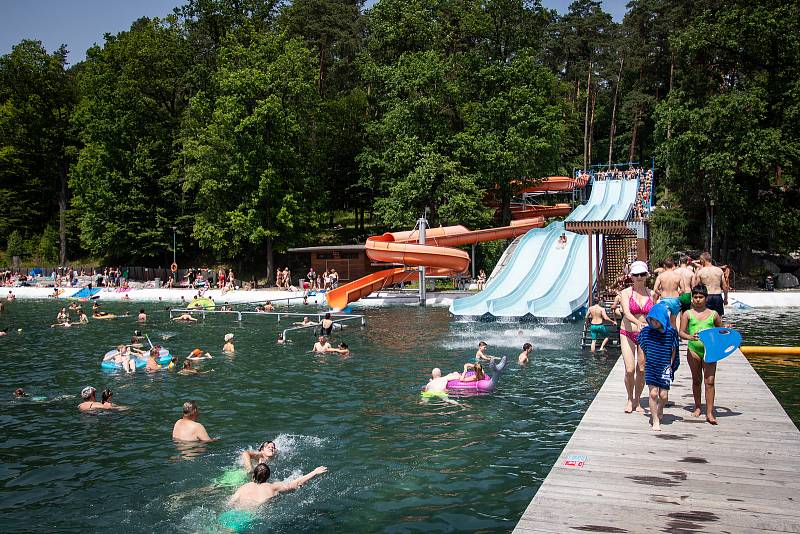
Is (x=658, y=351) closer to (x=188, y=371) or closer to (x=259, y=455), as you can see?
(x=259, y=455)

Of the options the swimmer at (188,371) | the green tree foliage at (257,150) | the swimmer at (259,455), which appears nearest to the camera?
A: the swimmer at (259,455)

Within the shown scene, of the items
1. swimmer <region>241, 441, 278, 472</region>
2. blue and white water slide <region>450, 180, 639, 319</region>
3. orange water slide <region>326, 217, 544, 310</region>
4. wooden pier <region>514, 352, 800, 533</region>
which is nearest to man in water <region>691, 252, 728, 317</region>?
wooden pier <region>514, 352, 800, 533</region>

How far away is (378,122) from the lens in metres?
51.4

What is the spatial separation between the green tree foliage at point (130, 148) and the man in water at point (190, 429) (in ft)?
149

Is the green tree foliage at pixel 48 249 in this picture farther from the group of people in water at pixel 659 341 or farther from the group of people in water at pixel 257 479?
the group of people in water at pixel 659 341

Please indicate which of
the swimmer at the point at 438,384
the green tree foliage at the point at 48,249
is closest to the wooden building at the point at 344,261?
the swimmer at the point at 438,384

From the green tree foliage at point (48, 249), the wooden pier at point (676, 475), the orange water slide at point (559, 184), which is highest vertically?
the orange water slide at point (559, 184)

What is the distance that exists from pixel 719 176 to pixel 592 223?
17473 millimetres

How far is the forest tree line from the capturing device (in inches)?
1550

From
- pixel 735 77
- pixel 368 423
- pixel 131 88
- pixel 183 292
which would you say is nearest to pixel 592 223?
pixel 368 423

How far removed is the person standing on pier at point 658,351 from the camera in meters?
8.69

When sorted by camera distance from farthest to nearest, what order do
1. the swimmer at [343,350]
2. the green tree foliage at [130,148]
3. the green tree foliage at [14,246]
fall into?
the green tree foliage at [14,246] < the green tree foliage at [130,148] < the swimmer at [343,350]

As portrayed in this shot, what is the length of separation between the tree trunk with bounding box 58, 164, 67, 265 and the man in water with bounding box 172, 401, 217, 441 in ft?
183

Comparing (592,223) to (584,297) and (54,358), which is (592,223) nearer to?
(584,297)
